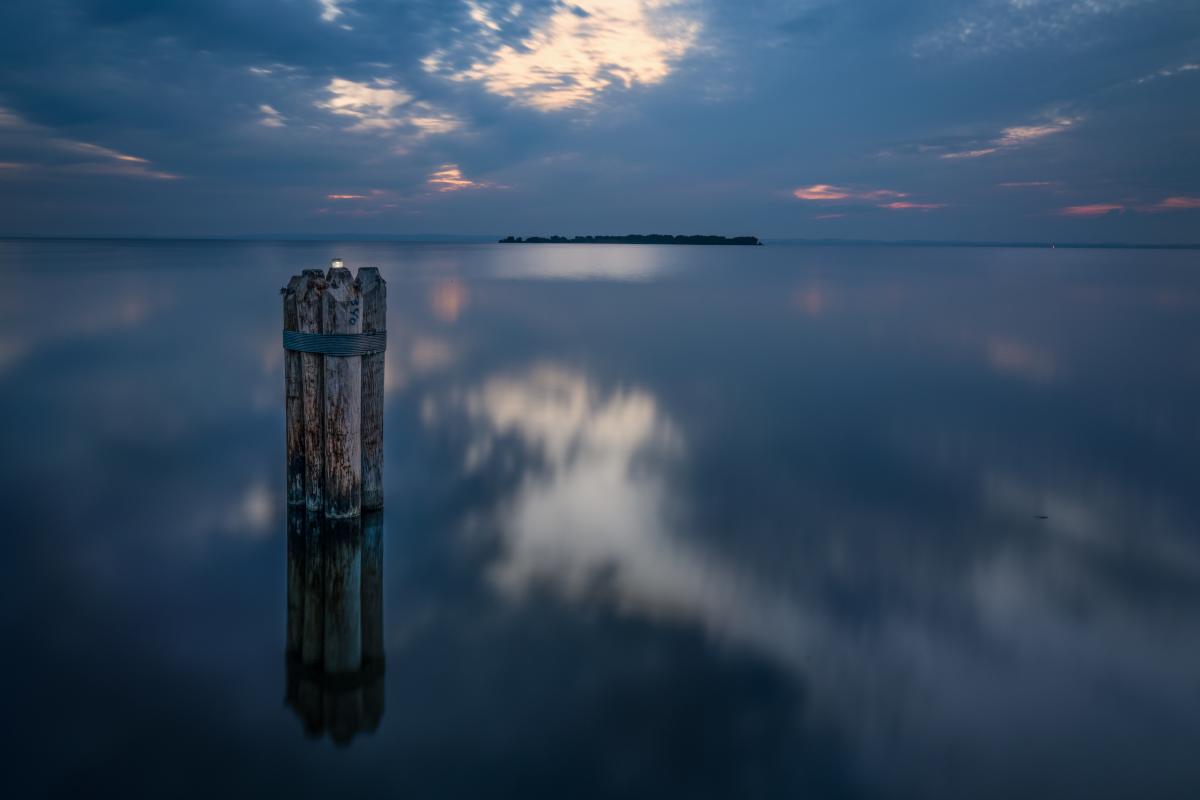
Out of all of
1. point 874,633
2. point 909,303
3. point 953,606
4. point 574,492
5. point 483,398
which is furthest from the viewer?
point 909,303

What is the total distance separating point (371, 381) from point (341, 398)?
296 millimetres

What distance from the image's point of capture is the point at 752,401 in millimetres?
12258

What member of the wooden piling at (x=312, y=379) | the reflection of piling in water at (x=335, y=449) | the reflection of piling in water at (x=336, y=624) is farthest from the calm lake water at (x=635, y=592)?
the wooden piling at (x=312, y=379)

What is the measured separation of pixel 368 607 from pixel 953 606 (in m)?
3.95

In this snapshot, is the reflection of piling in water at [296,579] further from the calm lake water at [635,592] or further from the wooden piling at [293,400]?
the wooden piling at [293,400]

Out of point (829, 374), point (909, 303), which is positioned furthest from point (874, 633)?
point (909, 303)

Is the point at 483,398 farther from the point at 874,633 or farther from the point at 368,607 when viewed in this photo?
the point at 874,633

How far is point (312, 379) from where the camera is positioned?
5.72 m

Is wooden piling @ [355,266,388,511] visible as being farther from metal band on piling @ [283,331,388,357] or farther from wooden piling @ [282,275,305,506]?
wooden piling @ [282,275,305,506]

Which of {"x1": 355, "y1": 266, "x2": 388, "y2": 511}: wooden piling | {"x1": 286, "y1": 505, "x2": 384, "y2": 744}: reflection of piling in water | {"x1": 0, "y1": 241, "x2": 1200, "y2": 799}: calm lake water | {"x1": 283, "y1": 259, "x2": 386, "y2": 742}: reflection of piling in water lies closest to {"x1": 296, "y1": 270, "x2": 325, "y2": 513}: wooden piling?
{"x1": 283, "y1": 259, "x2": 386, "y2": 742}: reflection of piling in water

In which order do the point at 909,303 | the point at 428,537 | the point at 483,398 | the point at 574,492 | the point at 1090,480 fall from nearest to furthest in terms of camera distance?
the point at 428,537 < the point at 574,492 < the point at 1090,480 < the point at 483,398 < the point at 909,303

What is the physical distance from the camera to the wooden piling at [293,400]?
575 centimetres

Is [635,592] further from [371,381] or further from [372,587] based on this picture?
[371,381]

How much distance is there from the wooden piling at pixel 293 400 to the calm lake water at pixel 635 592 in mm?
642
